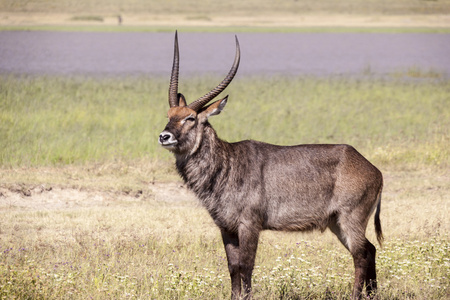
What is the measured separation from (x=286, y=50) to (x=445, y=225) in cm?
4164

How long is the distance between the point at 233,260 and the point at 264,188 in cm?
71

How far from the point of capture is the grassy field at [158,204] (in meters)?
6.62

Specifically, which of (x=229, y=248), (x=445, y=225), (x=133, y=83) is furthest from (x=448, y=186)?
(x=133, y=83)

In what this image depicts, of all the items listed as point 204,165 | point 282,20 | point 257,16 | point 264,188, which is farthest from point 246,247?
point 282,20

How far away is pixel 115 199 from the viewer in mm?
10016

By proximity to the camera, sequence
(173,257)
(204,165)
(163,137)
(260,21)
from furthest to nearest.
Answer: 1. (260,21)
2. (173,257)
3. (204,165)
4. (163,137)

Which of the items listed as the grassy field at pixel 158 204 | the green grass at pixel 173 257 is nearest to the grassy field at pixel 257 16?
the grassy field at pixel 158 204

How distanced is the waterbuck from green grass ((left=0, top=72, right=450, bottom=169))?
596 cm

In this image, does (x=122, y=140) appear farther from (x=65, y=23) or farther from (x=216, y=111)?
(x=65, y=23)

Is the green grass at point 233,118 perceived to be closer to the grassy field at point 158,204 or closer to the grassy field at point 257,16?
the grassy field at point 158,204

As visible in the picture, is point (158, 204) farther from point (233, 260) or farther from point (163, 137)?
point (163, 137)

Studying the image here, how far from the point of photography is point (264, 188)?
620 centimetres

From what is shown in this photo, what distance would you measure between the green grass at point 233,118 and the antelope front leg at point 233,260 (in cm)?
614

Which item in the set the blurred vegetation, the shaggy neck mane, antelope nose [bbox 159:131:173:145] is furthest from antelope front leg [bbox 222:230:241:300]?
the blurred vegetation
